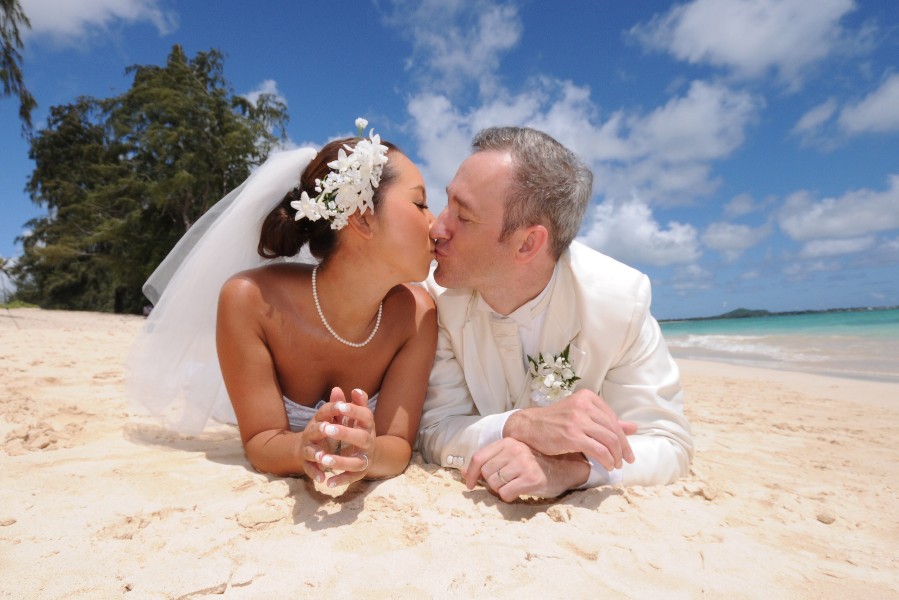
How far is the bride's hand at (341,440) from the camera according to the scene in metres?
2.23

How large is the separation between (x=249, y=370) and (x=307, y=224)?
98cm

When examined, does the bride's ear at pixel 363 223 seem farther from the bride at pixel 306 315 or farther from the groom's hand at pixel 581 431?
the groom's hand at pixel 581 431

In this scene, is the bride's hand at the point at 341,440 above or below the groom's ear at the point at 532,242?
below

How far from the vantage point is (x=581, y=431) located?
2580mm

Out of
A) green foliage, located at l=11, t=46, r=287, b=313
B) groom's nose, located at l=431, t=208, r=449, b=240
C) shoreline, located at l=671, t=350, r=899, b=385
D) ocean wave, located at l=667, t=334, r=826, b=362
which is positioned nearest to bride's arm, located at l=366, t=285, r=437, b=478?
groom's nose, located at l=431, t=208, r=449, b=240

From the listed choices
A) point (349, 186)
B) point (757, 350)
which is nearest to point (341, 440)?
point (349, 186)

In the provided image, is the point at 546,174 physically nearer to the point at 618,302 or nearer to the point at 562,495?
the point at 618,302

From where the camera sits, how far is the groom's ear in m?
3.29

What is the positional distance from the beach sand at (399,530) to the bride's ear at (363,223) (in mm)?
1365

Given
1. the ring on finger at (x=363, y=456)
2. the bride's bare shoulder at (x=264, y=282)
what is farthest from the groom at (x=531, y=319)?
the bride's bare shoulder at (x=264, y=282)

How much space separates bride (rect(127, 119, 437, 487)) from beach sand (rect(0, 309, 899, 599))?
296mm

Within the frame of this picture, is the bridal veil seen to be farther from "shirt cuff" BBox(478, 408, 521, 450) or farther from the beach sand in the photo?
"shirt cuff" BBox(478, 408, 521, 450)

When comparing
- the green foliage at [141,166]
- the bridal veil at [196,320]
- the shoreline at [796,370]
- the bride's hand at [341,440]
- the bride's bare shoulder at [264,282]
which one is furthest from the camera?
the green foliage at [141,166]

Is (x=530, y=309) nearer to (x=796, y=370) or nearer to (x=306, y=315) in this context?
(x=306, y=315)
